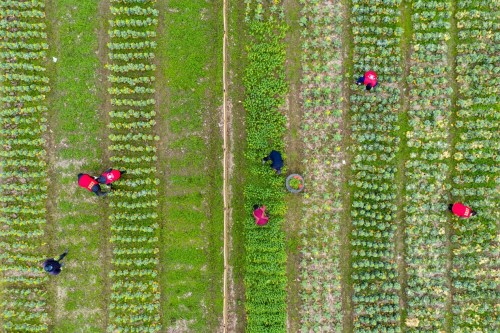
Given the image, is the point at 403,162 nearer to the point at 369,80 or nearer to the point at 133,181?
the point at 369,80

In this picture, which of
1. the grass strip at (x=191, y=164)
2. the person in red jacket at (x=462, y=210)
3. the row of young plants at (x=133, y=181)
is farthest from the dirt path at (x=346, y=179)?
the row of young plants at (x=133, y=181)

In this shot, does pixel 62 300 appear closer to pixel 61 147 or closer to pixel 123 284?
pixel 123 284

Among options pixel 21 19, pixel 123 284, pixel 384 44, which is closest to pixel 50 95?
Result: pixel 21 19

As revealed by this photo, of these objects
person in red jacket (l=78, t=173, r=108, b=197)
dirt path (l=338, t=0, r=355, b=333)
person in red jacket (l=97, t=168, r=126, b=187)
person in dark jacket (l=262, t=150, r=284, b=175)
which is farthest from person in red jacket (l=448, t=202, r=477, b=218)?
person in red jacket (l=78, t=173, r=108, b=197)

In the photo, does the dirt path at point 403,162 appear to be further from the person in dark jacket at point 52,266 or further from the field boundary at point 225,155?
the person in dark jacket at point 52,266

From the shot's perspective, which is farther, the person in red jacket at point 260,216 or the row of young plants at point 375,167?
the row of young plants at point 375,167

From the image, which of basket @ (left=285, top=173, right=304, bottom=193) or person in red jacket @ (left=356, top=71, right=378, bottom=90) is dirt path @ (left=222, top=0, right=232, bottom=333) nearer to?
basket @ (left=285, top=173, right=304, bottom=193)

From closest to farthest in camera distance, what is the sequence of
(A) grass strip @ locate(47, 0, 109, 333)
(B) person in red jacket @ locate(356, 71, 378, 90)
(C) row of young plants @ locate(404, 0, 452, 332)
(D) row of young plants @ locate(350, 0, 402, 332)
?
(B) person in red jacket @ locate(356, 71, 378, 90) < (D) row of young plants @ locate(350, 0, 402, 332) < (C) row of young plants @ locate(404, 0, 452, 332) < (A) grass strip @ locate(47, 0, 109, 333)
